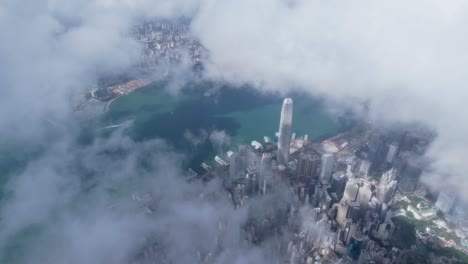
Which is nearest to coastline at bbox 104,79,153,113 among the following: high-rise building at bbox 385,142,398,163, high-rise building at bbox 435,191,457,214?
high-rise building at bbox 385,142,398,163

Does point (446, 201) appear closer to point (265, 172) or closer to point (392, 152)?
point (392, 152)

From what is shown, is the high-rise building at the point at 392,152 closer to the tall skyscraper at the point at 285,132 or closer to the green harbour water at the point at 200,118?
the green harbour water at the point at 200,118

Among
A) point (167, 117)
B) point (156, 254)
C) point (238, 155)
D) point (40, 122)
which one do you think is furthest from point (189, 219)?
point (40, 122)

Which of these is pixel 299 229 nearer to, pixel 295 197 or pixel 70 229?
pixel 295 197

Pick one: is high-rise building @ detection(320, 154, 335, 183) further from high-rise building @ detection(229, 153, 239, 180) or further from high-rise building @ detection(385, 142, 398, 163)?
high-rise building @ detection(229, 153, 239, 180)

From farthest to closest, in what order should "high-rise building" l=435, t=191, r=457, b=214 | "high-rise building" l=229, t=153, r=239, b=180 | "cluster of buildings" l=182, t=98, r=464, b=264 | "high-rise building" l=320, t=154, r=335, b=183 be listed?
"high-rise building" l=229, t=153, r=239, b=180
"high-rise building" l=320, t=154, r=335, b=183
"high-rise building" l=435, t=191, r=457, b=214
"cluster of buildings" l=182, t=98, r=464, b=264

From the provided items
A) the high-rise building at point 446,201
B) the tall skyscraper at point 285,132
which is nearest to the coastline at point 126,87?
the tall skyscraper at point 285,132

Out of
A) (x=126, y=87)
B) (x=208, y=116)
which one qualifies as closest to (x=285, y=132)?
(x=208, y=116)
